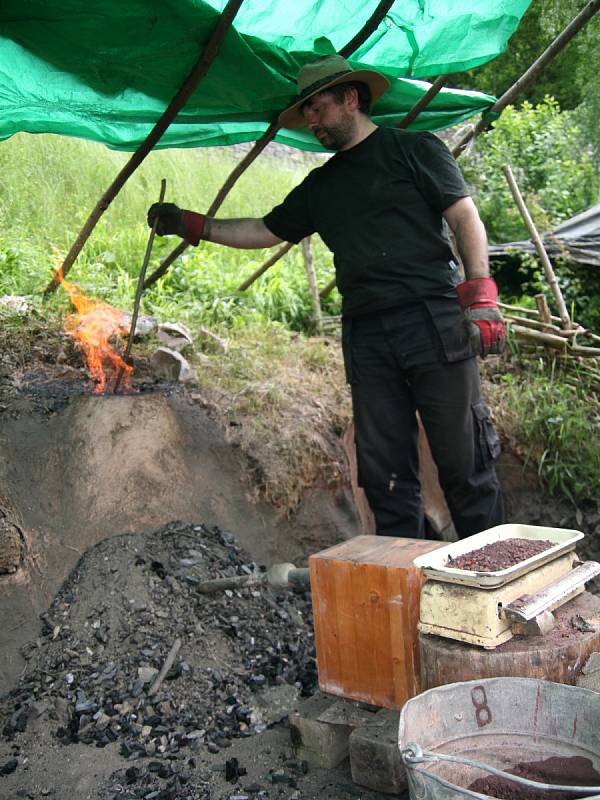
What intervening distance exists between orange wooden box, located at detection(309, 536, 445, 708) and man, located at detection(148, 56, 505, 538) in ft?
2.92

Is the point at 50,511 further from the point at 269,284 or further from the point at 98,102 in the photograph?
the point at 269,284

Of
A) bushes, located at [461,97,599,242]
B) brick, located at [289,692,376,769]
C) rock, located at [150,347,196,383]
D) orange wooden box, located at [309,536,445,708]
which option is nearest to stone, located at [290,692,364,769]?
brick, located at [289,692,376,769]

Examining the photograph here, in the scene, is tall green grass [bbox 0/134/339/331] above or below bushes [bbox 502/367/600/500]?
above

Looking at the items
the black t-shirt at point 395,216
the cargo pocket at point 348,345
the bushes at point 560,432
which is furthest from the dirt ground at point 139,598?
the black t-shirt at point 395,216

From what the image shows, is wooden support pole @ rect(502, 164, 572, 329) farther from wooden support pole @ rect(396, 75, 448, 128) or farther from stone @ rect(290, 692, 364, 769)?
stone @ rect(290, 692, 364, 769)

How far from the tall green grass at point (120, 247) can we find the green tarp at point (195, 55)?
185 cm

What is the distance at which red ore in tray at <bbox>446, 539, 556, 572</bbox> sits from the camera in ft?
7.62

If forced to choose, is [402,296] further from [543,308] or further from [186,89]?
[543,308]

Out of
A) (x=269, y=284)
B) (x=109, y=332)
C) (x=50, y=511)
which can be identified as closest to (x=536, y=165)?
(x=269, y=284)

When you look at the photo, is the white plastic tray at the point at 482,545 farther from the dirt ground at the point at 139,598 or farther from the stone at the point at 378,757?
the dirt ground at the point at 139,598

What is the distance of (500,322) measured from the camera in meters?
3.36

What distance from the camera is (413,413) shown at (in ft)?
12.6

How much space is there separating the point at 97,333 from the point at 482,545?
3.19 m

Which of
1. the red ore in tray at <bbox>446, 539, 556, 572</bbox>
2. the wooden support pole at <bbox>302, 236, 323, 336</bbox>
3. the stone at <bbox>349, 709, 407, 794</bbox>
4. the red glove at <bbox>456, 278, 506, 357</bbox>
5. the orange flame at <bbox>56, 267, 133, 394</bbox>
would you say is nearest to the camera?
the red ore in tray at <bbox>446, 539, 556, 572</bbox>
